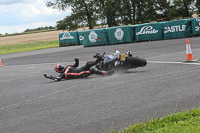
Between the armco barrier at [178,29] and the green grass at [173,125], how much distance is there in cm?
1854

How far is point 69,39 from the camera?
33281 mm

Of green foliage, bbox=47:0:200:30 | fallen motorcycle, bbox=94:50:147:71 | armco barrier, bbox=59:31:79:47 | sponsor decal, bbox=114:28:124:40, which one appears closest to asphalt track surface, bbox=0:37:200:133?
fallen motorcycle, bbox=94:50:147:71

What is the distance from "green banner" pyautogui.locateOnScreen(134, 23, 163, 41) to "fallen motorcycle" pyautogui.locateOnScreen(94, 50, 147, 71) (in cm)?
1508

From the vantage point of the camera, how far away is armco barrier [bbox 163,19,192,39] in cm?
2280

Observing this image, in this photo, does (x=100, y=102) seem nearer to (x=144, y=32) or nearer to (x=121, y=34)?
(x=144, y=32)

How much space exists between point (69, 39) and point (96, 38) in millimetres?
6364

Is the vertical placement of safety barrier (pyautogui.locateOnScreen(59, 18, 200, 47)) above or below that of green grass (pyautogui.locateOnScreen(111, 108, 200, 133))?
above

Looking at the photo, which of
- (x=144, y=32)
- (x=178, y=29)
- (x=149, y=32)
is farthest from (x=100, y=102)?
(x=144, y=32)

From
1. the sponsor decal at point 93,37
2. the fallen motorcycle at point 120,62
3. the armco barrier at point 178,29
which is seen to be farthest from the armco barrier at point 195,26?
the fallen motorcycle at point 120,62

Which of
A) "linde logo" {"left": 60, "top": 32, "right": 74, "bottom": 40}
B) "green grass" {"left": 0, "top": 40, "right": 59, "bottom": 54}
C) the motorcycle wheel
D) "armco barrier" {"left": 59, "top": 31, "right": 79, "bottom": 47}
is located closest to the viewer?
the motorcycle wheel

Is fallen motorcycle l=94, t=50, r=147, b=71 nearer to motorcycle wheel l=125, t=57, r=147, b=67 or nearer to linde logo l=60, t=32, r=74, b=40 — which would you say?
motorcycle wheel l=125, t=57, r=147, b=67

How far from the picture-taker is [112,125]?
17.1ft

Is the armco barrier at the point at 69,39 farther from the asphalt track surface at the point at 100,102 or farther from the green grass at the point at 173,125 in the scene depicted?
the green grass at the point at 173,125

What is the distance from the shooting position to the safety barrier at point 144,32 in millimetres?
22797
